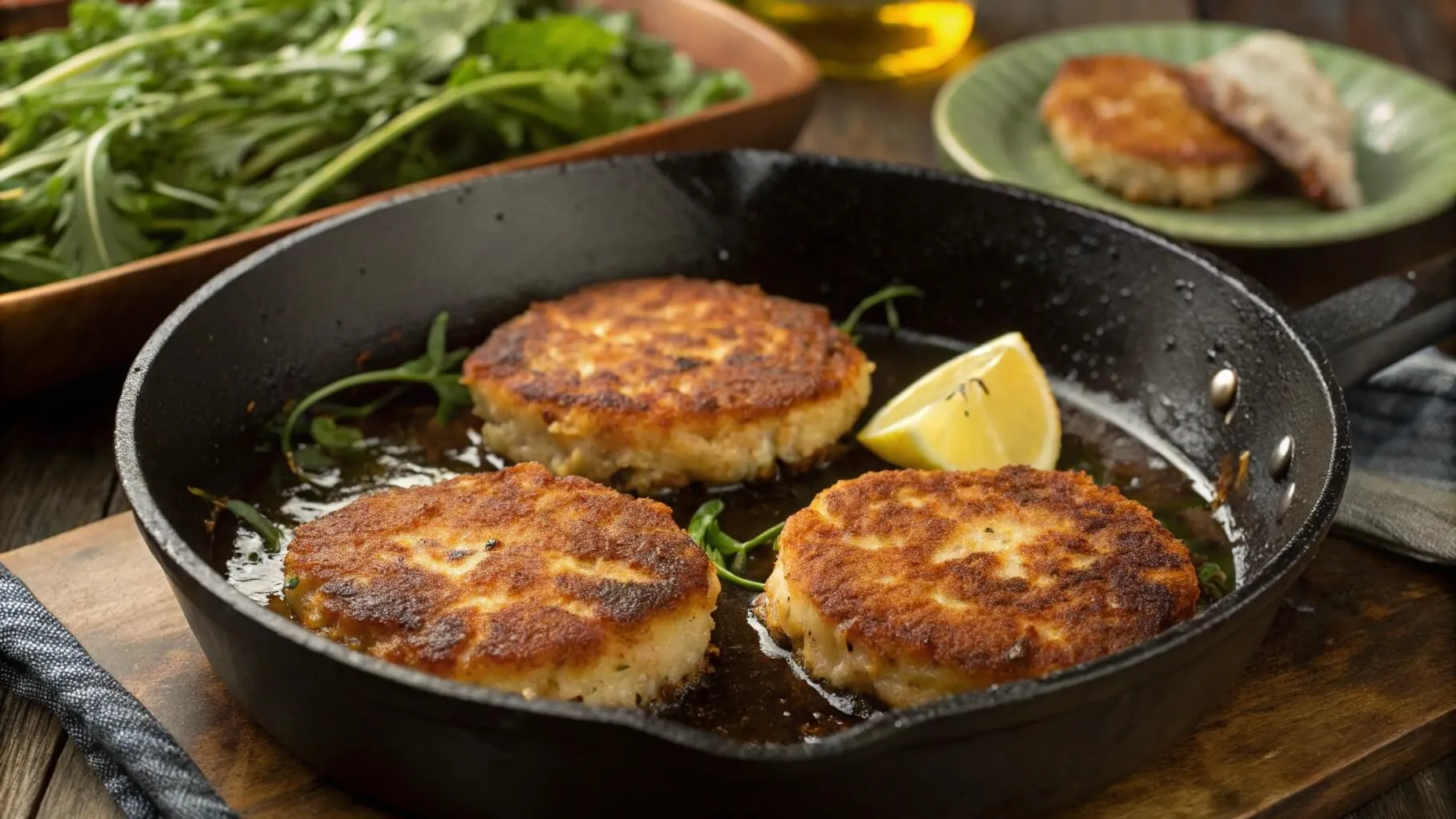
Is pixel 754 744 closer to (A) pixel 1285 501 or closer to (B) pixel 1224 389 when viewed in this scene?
(A) pixel 1285 501

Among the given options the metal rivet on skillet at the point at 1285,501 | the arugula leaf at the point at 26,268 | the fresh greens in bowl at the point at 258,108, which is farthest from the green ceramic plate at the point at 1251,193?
the arugula leaf at the point at 26,268

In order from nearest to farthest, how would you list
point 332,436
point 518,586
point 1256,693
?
point 518,586, point 1256,693, point 332,436

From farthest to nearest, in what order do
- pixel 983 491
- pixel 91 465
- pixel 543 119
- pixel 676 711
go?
pixel 543 119
pixel 91 465
pixel 983 491
pixel 676 711

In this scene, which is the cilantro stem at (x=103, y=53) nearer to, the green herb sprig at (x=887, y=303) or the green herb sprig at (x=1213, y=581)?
the green herb sprig at (x=887, y=303)

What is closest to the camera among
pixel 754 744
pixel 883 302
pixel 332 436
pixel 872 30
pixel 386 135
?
pixel 754 744

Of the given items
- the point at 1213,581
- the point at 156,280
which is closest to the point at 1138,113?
the point at 1213,581

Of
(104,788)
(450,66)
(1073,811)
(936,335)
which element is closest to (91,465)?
(104,788)

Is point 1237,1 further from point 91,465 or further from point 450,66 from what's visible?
point 91,465
